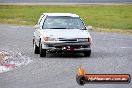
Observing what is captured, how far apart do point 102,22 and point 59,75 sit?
28308 millimetres

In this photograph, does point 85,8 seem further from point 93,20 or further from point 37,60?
point 37,60

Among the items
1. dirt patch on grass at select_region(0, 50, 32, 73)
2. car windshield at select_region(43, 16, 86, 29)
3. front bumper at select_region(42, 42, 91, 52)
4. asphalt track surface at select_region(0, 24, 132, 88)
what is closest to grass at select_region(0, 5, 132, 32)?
asphalt track surface at select_region(0, 24, 132, 88)

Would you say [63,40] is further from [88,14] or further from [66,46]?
[88,14]

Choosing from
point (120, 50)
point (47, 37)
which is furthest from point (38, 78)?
point (120, 50)

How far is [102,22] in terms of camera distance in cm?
4419

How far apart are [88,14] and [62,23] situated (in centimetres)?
2674

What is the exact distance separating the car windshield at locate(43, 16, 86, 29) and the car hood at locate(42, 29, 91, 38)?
49cm

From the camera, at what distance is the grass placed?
143ft

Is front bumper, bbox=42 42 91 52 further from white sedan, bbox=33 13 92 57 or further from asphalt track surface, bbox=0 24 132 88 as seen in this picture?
asphalt track surface, bbox=0 24 132 88

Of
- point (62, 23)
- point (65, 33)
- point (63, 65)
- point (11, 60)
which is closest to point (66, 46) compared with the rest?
point (65, 33)

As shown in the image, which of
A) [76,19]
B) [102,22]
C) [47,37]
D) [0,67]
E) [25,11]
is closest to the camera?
[0,67]

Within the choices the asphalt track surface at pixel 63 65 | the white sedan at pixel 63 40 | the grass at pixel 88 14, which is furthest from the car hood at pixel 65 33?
the grass at pixel 88 14

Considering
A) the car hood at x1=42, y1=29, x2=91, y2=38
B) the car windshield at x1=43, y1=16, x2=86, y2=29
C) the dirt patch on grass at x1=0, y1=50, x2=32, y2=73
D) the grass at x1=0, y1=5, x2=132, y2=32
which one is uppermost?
the car windshield at x1=43, y1=16, x2=86, y2=29

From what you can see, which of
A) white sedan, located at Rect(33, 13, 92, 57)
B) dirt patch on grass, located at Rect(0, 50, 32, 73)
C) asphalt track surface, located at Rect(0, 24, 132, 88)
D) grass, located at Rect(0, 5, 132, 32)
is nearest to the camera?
asphalt track surface, located at Rect(0, 24, 132, 88)
